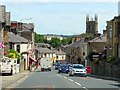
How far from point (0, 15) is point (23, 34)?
60.8 m

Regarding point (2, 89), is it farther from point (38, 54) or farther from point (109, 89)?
point (38, 54)

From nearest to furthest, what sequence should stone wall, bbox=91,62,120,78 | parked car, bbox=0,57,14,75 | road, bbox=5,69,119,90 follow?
road, bbox=5,69,119,90 < stone wall, bbox=91,62,120,78 < parked car, bbox=0,57,14,75

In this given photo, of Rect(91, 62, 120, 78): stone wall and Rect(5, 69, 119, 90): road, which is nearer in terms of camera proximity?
Rect(5, 69, 119, 90): road

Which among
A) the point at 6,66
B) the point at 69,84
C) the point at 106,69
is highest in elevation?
the point at 6,66

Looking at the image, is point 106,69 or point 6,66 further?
point 106,69

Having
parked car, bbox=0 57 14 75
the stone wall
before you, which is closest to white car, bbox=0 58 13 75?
parked car, bbox=0 57 14 75

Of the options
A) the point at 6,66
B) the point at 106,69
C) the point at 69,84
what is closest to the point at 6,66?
the point at 6,66

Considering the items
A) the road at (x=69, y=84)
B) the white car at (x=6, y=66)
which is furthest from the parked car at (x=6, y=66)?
the road at (x=69, y=84)

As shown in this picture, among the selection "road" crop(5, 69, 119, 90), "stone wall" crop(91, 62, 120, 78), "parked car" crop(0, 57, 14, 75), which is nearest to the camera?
"road" crop(5, 69, 119, 90)

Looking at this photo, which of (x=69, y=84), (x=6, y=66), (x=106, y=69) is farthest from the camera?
(x=106, y=69)

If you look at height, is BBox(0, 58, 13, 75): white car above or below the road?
above

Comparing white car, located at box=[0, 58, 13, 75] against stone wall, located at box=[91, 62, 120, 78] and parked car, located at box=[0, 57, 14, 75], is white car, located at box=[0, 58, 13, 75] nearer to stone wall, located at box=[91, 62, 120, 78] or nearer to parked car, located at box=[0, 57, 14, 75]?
parked car, located at box=[0, 57, 14, 75]

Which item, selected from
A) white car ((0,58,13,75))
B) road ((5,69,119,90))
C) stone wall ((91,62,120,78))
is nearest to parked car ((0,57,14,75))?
white car ((0,58,13,75))

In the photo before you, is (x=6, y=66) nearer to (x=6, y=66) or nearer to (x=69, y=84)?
(x=6, y=66)
